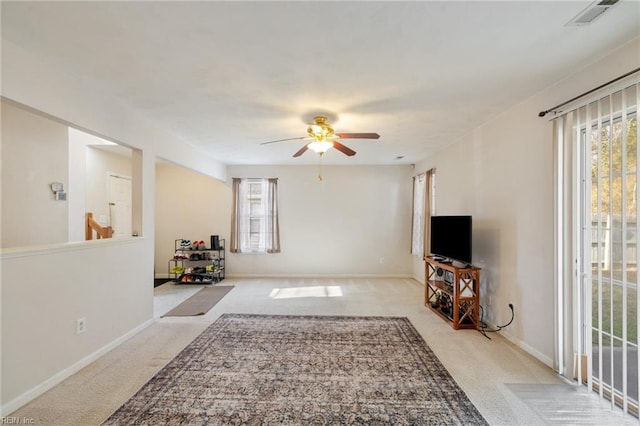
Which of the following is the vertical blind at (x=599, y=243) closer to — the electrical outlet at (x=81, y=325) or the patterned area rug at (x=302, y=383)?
the patterned area rug at (x=302, y=383)

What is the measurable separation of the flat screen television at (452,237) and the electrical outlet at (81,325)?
4065mm

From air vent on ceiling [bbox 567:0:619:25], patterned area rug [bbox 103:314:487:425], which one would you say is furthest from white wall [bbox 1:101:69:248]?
air vent on ceiling [bbox 567:0:619:25]

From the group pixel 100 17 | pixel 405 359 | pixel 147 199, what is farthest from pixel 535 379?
pixel 147 199

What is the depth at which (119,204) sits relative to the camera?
5.62 metres

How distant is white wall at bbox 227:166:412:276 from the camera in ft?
22.1

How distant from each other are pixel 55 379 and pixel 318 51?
326 cm

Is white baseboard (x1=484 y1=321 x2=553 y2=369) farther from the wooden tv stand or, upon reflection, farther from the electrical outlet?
the electrical outlet

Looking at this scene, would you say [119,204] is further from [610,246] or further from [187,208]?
[610,246]

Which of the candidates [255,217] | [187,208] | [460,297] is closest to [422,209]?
[460,297]

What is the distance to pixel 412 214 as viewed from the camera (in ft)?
21.7

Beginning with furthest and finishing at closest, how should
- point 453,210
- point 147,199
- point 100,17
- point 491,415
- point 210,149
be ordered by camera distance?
point 210,149 → point 453,210 → point 147,199 → point 491,415 → point 100,17

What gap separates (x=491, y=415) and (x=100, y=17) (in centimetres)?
355

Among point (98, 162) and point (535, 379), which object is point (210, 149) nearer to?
point (98, 162)

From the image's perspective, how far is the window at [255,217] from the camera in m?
6.66
